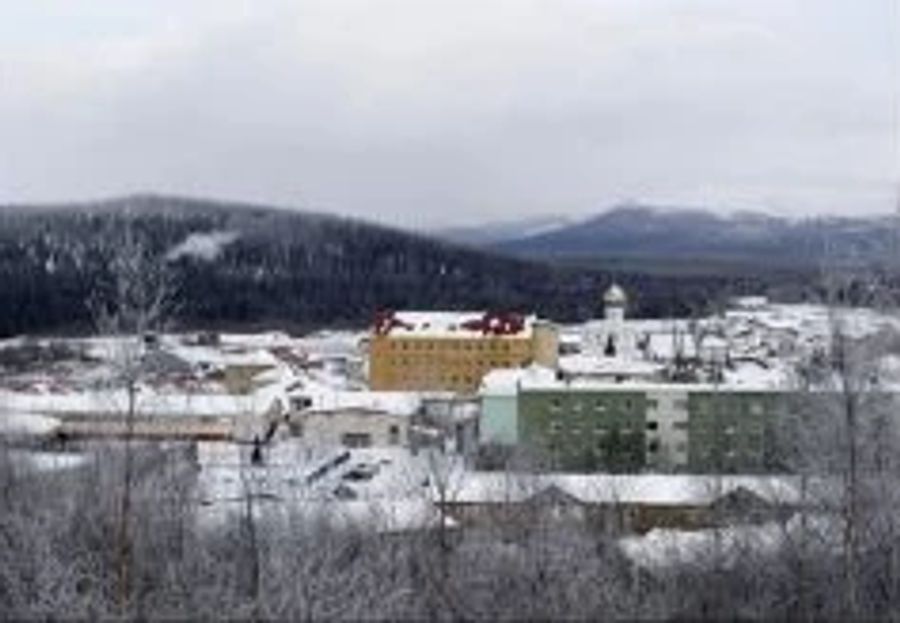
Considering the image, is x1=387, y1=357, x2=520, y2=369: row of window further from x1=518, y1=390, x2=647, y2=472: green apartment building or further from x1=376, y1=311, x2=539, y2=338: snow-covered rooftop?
x1=518, y1=390, x2=647, y2=472: green apartment building

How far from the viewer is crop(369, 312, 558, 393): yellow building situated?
30.0 metres

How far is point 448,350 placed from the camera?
1196 inches

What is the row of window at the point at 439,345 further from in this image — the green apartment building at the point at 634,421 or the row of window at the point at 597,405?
the row of window at the point at 597,405

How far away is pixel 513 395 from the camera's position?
21.7m

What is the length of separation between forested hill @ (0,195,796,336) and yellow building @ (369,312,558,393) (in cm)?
1397

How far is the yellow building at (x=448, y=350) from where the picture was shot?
30.0 meters

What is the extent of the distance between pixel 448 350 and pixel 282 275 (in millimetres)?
24198

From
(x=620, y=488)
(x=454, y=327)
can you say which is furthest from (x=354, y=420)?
(x=620, y=488)

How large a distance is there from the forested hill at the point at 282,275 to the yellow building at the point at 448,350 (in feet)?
45.8

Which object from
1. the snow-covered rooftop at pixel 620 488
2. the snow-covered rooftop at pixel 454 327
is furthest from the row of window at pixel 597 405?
the snow-covered rooftop at pixel 454 327

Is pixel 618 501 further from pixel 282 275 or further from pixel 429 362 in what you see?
pixel 282 275

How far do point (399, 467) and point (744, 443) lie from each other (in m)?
4.68

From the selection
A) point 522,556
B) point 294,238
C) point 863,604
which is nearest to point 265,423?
point 522,556

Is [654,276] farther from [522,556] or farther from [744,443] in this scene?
[522,556]
